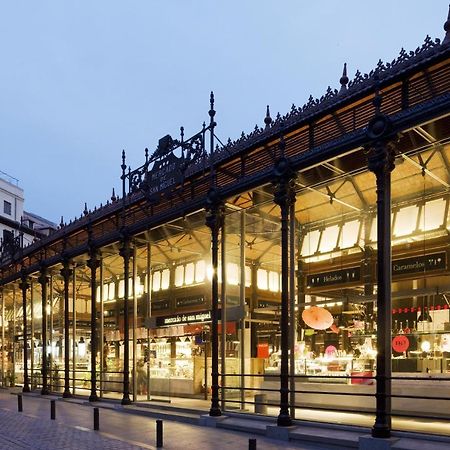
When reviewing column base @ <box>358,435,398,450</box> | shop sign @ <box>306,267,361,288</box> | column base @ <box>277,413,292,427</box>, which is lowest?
column base @ <box>277,413,292,427</box>

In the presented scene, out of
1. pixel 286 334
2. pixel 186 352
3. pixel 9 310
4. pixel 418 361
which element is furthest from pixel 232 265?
pixel 9 310

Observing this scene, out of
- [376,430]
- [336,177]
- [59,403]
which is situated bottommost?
[59,403]

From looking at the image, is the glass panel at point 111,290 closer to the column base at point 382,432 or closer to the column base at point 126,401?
the column base at point 126,401

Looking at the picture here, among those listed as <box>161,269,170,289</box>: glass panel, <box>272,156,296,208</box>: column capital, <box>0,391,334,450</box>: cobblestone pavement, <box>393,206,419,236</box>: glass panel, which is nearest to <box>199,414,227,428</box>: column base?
<box>0,391,334,450</box>: cobblestone pavement

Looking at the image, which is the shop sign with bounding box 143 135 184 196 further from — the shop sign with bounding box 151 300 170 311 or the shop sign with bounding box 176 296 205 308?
the shop sign with bounding box 151 300 170 311

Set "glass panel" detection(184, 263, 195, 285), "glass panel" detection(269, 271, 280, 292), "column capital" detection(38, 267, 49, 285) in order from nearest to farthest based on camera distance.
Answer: "glass panel" detection(269, 271, 280, 292), "glass panel" detection(184, 263, 195, 285), "column capital" detection(38, 267, 49, 285)

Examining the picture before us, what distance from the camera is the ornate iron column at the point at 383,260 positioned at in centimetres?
1153

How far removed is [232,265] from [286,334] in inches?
196

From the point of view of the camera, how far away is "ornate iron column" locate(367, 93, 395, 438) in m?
11.5

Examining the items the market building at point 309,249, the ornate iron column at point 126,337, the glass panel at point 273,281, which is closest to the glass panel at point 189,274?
the market building at point 309,249

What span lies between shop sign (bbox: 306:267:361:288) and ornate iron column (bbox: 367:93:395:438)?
22.5 feet

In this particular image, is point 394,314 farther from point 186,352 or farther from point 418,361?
point 186,352

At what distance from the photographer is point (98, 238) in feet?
77.6

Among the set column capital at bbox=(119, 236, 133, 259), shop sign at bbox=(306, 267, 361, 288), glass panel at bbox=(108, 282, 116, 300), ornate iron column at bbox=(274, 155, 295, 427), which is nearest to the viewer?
ornate iron column at bbox=(274, 155, 295, 427)
